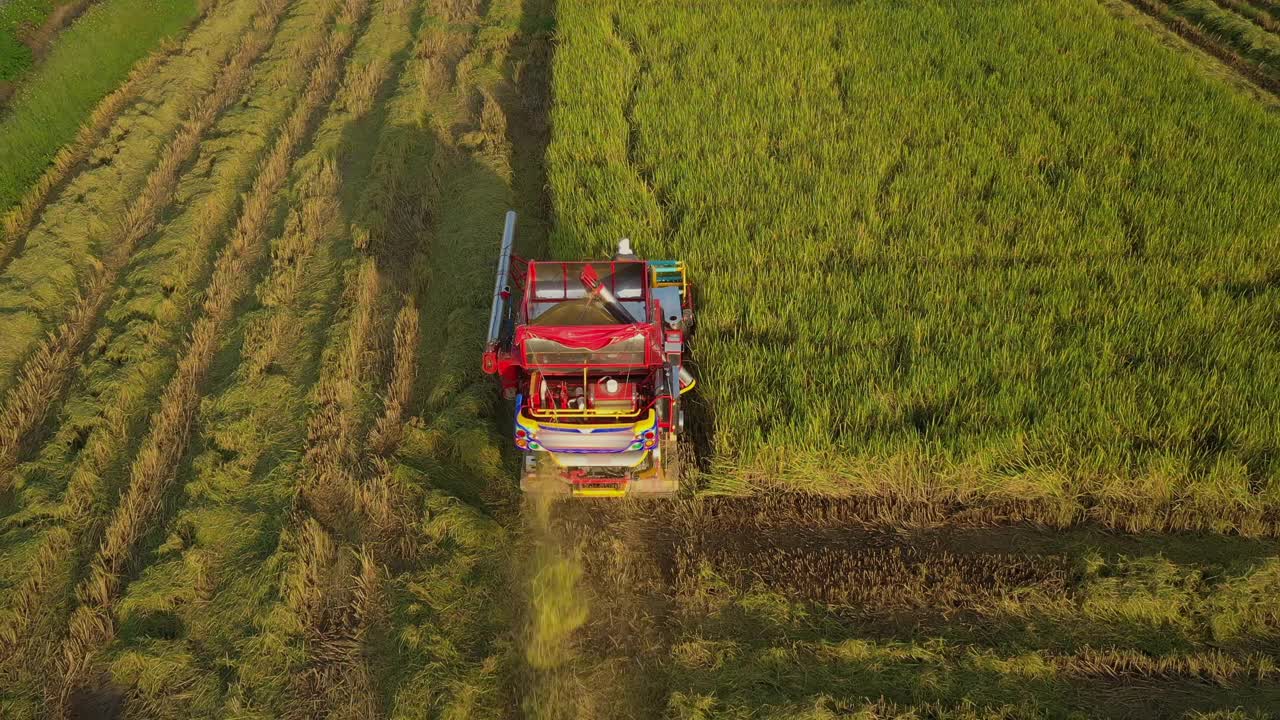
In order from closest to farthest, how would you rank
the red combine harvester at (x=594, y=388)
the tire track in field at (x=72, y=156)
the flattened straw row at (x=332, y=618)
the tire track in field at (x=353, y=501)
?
the flattened straw row at (x=332, y=618), the tire track in field at (x=353, y=501), the red combine harvester at (x=594, y=388), the tire track in field at (x=72, y=156)

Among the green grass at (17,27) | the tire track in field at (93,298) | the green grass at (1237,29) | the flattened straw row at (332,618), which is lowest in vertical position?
the flattened straw row at (332,618)

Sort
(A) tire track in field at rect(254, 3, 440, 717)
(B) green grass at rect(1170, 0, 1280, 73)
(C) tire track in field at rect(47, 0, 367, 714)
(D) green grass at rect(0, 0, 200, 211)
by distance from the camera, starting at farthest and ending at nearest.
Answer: (B) green grass at rect(1170, 0, 1280, 73), (D) green grass at rect(0, 0, 200, 211), (C) tire track in field at rect(47, 0, 367, 714), (A) tire track in field at rect(254, 3, 440, 717)

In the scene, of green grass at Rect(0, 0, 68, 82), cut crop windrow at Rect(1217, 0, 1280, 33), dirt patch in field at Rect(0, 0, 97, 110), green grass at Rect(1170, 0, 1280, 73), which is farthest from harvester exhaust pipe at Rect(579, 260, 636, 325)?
cut crop windrow at Rect(1217, 0, 1280, 33)

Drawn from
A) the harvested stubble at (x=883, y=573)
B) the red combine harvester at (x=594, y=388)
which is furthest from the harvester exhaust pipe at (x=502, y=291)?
the harvested stubble at (x=883, y=573)

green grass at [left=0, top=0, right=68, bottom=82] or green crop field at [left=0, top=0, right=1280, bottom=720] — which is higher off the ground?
green grass at [left=0, top=0, right=68, bottom=82]

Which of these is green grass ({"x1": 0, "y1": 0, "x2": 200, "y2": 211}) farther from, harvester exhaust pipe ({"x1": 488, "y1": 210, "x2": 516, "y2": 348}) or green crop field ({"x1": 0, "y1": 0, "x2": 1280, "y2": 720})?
harvester exhaust pipe ({"x1": 488, "y1": 210, "x2": 516, "y2": 348})


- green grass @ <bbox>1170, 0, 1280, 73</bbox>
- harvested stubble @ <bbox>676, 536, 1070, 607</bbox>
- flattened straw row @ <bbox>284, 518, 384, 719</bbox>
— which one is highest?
green grass @ <bbox>1170, 0, 1280, 73</bbox>

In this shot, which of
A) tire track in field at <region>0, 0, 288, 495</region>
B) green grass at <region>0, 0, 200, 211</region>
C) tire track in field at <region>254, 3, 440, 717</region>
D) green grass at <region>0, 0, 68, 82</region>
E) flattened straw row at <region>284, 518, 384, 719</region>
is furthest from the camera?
green grass at <region>0, 0, 68, 82</region>

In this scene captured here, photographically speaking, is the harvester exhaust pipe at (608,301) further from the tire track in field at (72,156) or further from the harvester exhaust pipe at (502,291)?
the tire track in field at (72,156)
